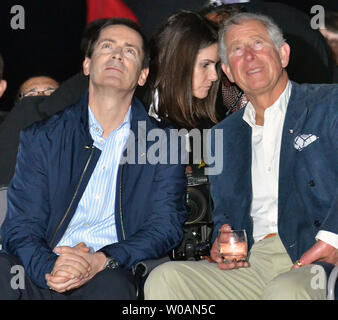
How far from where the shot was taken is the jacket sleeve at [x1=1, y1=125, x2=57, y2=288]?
292 centimetres

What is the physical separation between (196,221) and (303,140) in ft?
2.92

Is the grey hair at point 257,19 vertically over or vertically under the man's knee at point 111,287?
over

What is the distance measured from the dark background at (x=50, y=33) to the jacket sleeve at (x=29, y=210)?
307cm

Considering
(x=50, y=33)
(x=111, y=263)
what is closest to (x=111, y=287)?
(x=111, y=263)

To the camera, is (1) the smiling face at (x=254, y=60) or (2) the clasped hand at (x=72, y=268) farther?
(1) the smiling face at (x=254, y=60)

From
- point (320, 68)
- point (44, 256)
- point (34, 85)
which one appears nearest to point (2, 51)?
point (34, 85)

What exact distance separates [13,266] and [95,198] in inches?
22.7

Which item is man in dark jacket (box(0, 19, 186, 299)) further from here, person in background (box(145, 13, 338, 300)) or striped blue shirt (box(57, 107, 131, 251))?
person in background (box(145, 13, 338, 300))

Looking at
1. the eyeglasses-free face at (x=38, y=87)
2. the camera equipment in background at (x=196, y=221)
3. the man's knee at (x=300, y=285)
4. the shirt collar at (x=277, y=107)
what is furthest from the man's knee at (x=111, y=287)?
the eyeglasses-free face at (x=38, y=87)

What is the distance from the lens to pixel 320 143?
2.91 m

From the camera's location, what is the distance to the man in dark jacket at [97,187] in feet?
9.77

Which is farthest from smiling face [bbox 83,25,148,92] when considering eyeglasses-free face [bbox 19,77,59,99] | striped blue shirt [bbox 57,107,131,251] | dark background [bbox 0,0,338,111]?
dark background [bbox 0,0,338,111]

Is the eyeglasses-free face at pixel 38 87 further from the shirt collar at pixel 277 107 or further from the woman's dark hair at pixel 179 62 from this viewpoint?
the shirt collar at pixel 277 107
